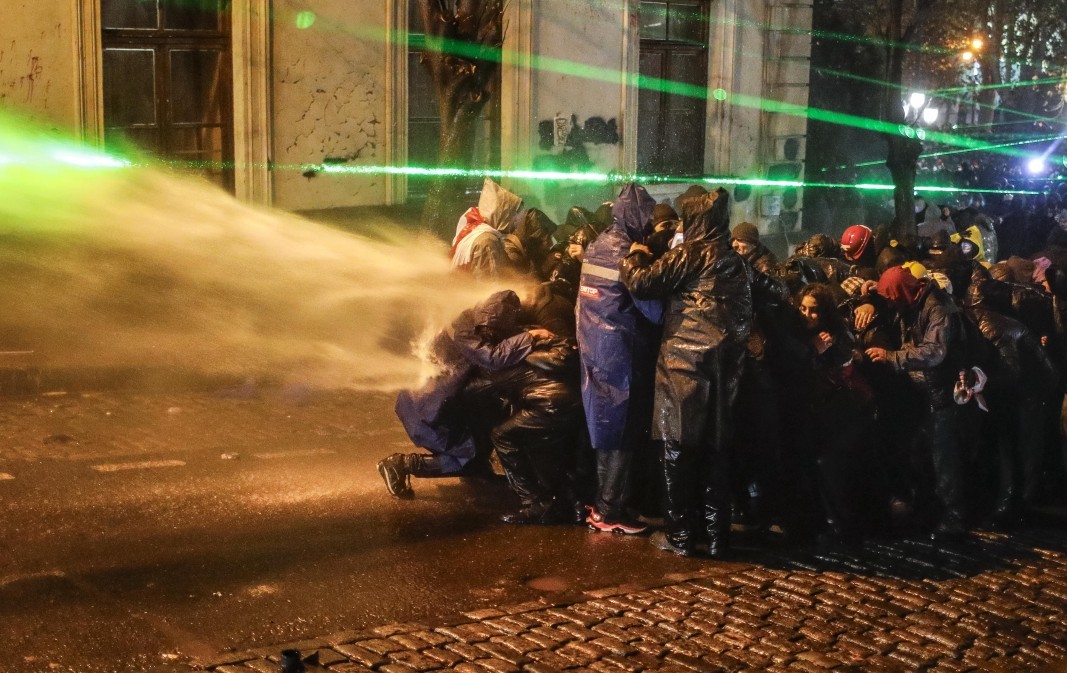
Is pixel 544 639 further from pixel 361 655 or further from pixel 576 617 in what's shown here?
pixel 361 655

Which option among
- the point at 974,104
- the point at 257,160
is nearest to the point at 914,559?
the point at 257,160

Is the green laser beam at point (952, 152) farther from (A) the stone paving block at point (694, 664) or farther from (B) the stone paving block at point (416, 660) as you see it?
(B) the stone paving block at point (416, 660)

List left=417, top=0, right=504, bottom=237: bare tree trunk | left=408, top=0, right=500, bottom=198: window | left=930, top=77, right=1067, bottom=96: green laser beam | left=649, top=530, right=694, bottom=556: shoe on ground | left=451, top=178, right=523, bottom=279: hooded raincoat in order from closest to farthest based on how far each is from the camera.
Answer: left=649, top=530, right=694, bottom=556: shoe on ground, left=451, top=178, right=523, bottom=279: hooded raincoat, left=417, top=0, right=504, bottom=237: bare tree trunk, left=408, top=0, right=500, bottom=198: window, left=930, top=77, right=1067, bottom=96: green laser beam

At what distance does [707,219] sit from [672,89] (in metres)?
12.1

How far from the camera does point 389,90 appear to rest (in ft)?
51.1

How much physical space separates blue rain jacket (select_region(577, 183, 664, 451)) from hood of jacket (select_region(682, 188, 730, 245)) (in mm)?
312

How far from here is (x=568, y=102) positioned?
1745cm

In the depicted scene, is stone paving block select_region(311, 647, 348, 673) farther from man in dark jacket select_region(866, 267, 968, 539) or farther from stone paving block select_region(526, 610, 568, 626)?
man in dark jacket select_region(866, 267, 968, 539)

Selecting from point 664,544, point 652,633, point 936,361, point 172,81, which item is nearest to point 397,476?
point 664,544

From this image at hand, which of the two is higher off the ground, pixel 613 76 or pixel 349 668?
pixel 613 76

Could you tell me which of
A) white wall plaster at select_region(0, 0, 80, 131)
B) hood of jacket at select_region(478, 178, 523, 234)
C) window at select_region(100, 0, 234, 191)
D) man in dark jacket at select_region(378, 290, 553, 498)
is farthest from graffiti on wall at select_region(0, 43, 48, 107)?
man in dark jacket at select_region(378, 290, 553, 498)

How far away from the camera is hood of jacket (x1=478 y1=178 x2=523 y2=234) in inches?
392

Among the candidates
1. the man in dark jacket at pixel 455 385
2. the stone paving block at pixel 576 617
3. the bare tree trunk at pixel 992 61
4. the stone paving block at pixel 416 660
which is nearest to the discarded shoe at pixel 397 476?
the man in dark jacket at pixel 455 385

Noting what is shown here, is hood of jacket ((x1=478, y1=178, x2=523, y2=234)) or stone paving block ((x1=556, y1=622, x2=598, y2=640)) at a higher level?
hood of jacket ((x1=478, y1=178, x2=523, y2=234))
